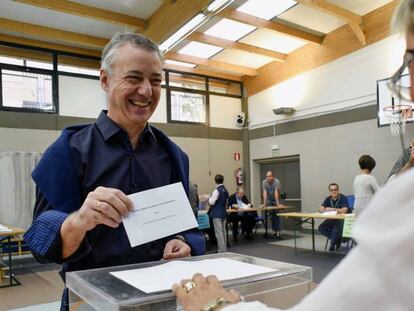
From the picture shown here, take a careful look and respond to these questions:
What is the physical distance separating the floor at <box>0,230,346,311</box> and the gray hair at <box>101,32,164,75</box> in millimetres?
1858

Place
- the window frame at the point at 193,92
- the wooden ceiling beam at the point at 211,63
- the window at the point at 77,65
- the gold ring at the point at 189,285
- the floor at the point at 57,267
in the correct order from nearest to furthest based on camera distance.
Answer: the gold ring at the point at 189,285
the floor at the point at 57,267
the window at the point at 77,65
the wooden ceiling beam at the point at 211,63
the window frame at the point at 193,92

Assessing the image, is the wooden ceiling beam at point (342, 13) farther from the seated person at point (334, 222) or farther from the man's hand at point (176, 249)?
the man's hand at point (176, 249)

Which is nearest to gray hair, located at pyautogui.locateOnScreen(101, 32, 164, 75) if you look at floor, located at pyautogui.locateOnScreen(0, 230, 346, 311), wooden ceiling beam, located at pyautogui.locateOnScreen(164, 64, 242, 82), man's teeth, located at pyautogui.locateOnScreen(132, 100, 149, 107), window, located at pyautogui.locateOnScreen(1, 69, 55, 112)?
man's teeth, located at pyautogui.locateOnScreen(132, 100, 149, 107)

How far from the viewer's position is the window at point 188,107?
10.2m

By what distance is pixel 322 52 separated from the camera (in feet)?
28.5

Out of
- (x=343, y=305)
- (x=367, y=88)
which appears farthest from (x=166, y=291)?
Answer: (x=367, y=88)

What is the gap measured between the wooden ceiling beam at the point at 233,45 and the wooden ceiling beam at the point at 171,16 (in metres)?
0.97

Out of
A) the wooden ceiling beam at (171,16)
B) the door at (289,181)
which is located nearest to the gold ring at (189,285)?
the wooden ceiling beam at (171,16)

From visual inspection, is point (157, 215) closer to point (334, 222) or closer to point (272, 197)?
point (334, 222)

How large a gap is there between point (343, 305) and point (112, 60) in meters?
0.90

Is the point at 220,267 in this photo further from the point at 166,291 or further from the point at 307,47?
the point at 307,47

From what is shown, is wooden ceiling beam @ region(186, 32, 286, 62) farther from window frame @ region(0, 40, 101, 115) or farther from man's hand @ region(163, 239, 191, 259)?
man's hand @ region(163, 239, 191, 259)

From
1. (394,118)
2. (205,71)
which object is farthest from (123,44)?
(205,71)

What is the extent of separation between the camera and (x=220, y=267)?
822mm
